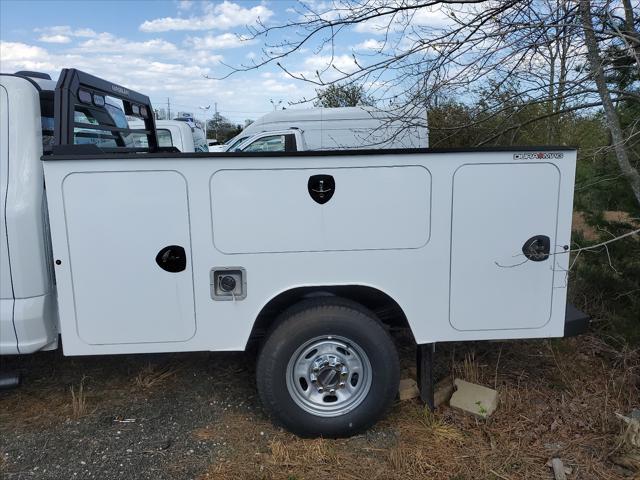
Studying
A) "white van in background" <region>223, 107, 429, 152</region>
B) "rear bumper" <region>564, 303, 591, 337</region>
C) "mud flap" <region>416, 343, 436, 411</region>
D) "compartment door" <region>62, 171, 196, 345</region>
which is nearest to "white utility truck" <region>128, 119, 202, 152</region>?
"white van in background" <region>223, 107, 429, 152</region>

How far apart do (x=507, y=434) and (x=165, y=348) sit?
224 centimetres

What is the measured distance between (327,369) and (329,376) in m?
0.05

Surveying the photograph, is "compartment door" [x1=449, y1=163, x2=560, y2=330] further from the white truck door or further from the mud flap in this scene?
the white truck door

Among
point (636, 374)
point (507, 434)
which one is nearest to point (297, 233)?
point (507, 434)

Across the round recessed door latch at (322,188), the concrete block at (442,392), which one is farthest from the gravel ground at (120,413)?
the round recessed door latch at (322,188)

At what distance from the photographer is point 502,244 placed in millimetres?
3240

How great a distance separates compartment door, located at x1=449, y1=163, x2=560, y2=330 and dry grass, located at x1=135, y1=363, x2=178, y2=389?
2.30m

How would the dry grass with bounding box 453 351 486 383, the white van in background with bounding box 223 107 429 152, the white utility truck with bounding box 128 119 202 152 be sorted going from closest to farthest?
the dry grass with bounding box 453 351 486 383 < the white utility truck with bounding box 128 119 202 152 < the white van in background with bounding box 223 107 429 152

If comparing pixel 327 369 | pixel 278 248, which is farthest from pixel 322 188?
pixel 327 369

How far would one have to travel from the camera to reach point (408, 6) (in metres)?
4.23

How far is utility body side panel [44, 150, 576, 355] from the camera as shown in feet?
10.0

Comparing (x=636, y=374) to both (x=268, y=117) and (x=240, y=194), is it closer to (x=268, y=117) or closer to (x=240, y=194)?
(x=240, y=194)

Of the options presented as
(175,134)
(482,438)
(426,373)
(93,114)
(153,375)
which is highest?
(175,134)

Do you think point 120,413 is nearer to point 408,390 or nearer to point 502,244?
point 408,390
